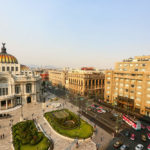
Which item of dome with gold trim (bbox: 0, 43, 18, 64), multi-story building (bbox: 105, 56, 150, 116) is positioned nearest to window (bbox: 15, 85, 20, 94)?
dome with gold trim (bbox: 0, 43, 18, 64)

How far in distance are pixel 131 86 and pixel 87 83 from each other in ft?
117

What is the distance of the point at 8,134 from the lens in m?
37.8

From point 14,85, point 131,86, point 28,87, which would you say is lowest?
point 28,87

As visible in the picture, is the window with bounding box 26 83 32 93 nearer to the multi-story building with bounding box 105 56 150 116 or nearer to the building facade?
the building facade

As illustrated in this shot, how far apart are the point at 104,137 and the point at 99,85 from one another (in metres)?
62.4

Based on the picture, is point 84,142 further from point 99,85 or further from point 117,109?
point 99,85

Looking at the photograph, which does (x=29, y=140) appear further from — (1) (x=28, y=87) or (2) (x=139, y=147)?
(1) (x=28, y=87)

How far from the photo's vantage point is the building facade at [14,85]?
59544 millimetres

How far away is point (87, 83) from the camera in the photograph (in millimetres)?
88875

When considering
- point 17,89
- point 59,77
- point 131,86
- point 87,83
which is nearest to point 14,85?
point 17,89

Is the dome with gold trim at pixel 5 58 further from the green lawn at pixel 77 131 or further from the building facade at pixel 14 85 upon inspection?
the green lawn at pixel 77 131

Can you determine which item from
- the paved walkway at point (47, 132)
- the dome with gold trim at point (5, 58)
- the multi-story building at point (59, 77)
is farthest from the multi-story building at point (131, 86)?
the dome with gold trim at point (5, 58)

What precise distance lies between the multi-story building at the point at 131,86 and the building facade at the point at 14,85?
5128 centimetres

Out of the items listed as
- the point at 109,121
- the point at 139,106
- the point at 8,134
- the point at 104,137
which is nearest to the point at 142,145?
the point at 104,137
